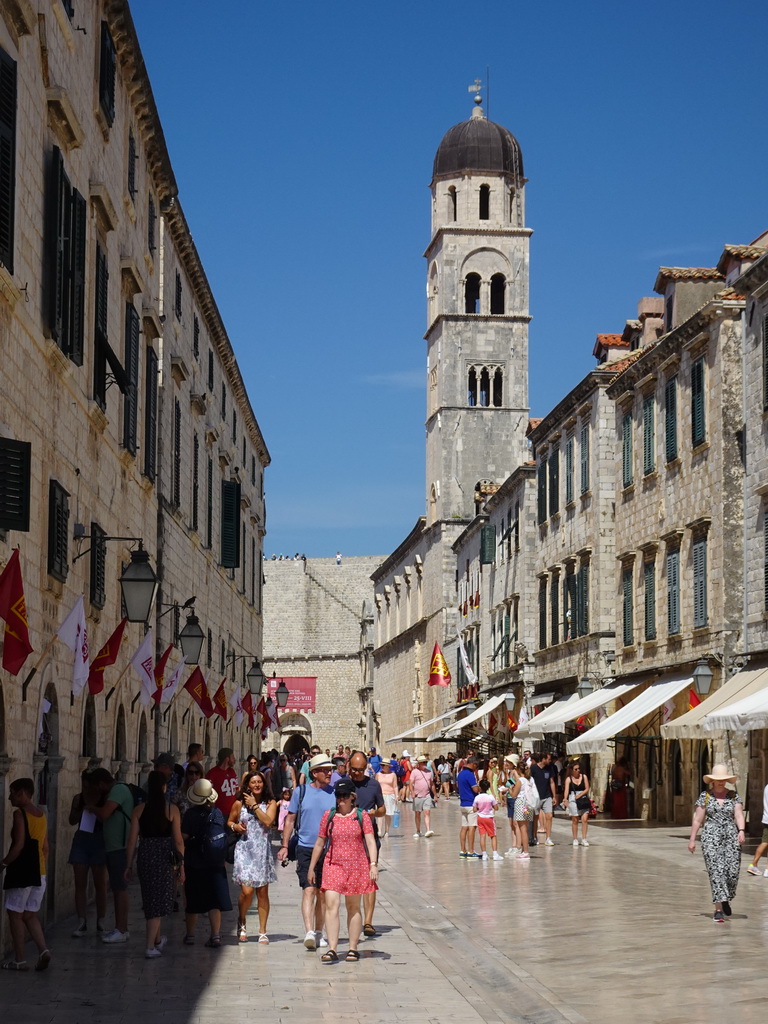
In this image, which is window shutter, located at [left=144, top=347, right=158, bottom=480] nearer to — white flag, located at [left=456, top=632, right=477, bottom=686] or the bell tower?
white flag, located at [left=456, top=632, right=477, bottom=686]

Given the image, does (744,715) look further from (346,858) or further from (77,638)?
(77,638)

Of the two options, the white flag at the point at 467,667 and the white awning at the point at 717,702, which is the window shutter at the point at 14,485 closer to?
the white awning at the point at 717,702

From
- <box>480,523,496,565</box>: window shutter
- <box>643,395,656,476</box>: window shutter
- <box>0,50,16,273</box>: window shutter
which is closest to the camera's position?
<box>0,50,16,273</box>: window shutter

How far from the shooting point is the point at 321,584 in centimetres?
11169

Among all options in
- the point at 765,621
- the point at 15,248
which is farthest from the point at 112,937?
the point at 765,621

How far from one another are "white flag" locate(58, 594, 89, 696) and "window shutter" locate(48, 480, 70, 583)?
597 millimetres

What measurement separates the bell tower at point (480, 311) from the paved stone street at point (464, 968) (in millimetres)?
60112

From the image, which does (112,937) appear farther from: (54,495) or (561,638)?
(561,638)

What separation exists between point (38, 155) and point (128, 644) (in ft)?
29.1

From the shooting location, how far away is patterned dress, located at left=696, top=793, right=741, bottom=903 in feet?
53.6

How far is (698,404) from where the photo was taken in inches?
1296

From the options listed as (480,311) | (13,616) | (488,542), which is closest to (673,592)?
(13,616)

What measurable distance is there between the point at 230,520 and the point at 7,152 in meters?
25.9

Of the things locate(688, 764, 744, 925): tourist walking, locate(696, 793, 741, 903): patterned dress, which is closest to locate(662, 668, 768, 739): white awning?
locate(688, 764, 744, 925): tourist walking
